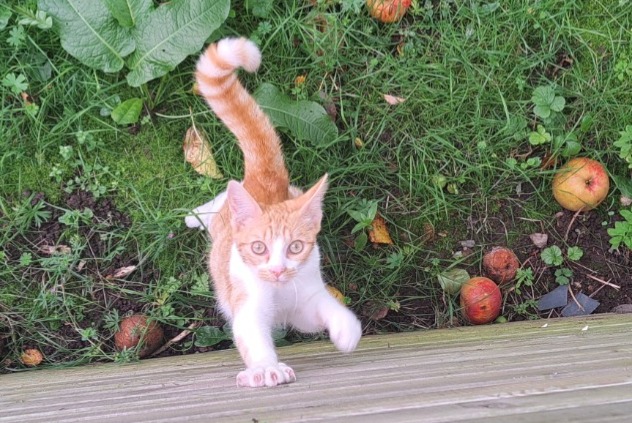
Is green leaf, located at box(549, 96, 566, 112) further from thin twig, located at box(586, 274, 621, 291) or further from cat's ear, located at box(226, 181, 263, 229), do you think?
cat's ear, located at box(226, 181, 263, 229)

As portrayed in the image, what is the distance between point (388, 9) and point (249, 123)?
3.15 feet

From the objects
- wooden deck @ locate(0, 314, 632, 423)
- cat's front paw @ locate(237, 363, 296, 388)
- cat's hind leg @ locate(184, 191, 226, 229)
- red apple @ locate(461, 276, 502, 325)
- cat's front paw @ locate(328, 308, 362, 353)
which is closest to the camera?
wooden deck @ locate(0, 314, 632, 423)

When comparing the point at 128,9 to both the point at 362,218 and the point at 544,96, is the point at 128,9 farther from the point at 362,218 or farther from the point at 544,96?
the point at 544,96

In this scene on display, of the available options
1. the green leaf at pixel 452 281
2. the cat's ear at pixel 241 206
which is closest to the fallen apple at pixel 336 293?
the green leaf at pixel 452 281

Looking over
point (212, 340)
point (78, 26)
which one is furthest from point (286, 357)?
point (78, 26)

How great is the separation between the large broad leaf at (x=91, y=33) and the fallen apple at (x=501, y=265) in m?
1.86

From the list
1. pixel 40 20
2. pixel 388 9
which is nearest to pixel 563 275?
pixel 388 9

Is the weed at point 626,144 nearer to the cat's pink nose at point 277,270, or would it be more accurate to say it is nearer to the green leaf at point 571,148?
the green leaf at point 571,148

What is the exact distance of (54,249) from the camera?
2.81m

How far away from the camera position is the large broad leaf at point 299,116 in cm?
279

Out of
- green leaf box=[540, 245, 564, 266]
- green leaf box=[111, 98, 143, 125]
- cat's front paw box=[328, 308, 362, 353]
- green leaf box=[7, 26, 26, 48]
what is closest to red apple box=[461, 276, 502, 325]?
green leaf box=[540, 245, 564, 266]

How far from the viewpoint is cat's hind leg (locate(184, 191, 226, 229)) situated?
273 centimetres

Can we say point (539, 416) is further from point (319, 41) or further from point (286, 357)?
point (319, 41)

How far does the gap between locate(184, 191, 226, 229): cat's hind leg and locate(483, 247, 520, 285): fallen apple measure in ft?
4.03
